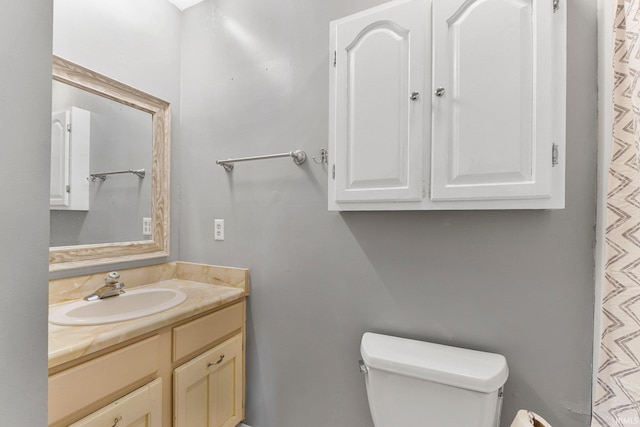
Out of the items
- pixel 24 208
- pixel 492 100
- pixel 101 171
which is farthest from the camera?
pixel 101 171

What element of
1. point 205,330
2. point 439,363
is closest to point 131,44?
point 205,330

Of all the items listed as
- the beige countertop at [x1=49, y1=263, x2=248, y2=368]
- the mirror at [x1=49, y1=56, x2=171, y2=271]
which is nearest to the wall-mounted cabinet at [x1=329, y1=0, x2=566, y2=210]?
the beige countertop at [x1=49, y1=263, x2=248, y2=368]

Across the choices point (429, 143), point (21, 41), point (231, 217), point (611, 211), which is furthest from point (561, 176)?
point (231, 217)

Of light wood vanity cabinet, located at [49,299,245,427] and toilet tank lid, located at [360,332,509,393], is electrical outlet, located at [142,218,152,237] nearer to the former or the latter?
light wood vanity cabinet, located at [49,299,245,427]

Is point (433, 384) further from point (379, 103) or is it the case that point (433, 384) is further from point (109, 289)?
point (109, 289)

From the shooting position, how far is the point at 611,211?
0.83 metres

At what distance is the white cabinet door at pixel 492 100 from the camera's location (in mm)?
863

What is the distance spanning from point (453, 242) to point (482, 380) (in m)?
0.46

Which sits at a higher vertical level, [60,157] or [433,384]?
[60,157]

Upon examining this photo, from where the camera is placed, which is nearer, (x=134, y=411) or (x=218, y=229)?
(x=134, y=411)

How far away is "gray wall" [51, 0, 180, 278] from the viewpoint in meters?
1.29

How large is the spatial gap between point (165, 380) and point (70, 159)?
1043mm

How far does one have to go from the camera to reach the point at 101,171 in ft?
4.71

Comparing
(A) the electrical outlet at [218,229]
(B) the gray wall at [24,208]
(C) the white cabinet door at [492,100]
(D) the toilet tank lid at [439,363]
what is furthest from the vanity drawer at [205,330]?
(C) the white cabinet door at [492,100]
